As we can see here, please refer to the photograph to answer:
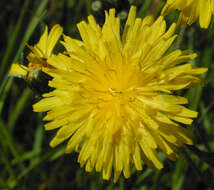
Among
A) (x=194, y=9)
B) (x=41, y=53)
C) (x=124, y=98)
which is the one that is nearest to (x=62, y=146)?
(x=41, y=53)

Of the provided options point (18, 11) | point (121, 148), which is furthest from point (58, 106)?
point (18, 11)

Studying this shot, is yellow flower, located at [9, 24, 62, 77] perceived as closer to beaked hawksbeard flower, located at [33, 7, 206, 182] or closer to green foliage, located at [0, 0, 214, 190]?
green foliage, located at [0, 0, 214, 190]

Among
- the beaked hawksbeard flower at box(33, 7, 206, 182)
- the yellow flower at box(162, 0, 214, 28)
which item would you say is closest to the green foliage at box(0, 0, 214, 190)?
the beaked hawksbeard flower at box(33, 7, 206, 182)

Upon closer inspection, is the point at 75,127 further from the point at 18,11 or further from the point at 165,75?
the point at 18,11

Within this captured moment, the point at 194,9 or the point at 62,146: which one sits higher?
the point at 194,9

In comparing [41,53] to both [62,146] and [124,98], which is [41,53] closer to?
[124,98]

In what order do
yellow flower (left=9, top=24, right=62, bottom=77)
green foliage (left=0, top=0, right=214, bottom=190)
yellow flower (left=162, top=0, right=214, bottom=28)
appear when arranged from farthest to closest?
1. green foliage (left=0, top=0, right=214, bottom=190)
2. yellow flower (left=9, top=24, right=62, bottom=77)
3. yellow flower (left=162, top=0, right=214, bottom=28)
